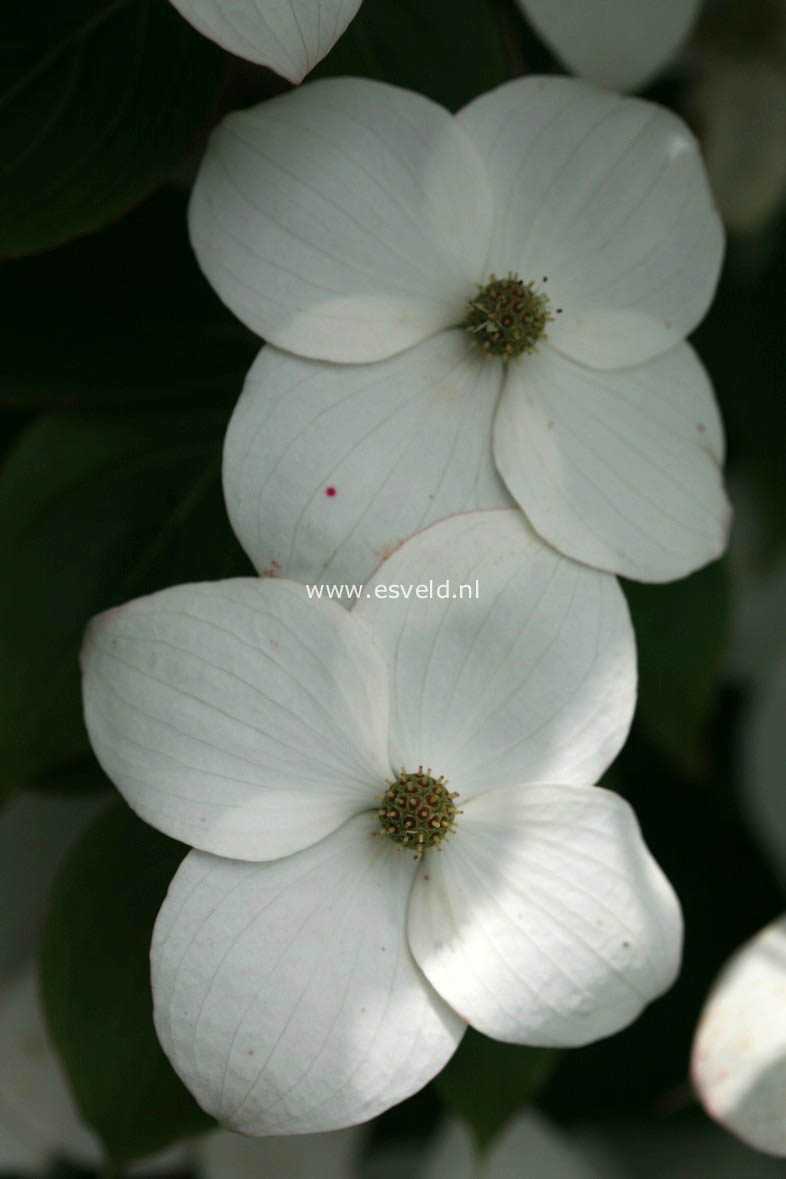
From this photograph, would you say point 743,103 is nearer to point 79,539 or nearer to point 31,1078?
point 79,539

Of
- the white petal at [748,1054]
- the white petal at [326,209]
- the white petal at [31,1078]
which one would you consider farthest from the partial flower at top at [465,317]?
the white petal at [31,1078]

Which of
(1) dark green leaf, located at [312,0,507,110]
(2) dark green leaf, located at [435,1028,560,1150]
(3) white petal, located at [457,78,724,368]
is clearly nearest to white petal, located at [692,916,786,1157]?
(2) dark green leaf, located at [435,1028,560,1150]

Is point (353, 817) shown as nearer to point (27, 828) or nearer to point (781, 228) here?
point (27, 828)

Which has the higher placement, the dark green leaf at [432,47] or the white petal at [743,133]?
the dark green leaf at [432,47]

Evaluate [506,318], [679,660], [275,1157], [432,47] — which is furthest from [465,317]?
[275,1157]

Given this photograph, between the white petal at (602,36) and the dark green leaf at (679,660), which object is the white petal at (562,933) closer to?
the dark green leaf at (679,660)

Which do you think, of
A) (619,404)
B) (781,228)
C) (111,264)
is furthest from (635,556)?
(781,228)

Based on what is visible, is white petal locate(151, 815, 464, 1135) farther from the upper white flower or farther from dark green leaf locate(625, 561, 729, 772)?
the upper white flower
